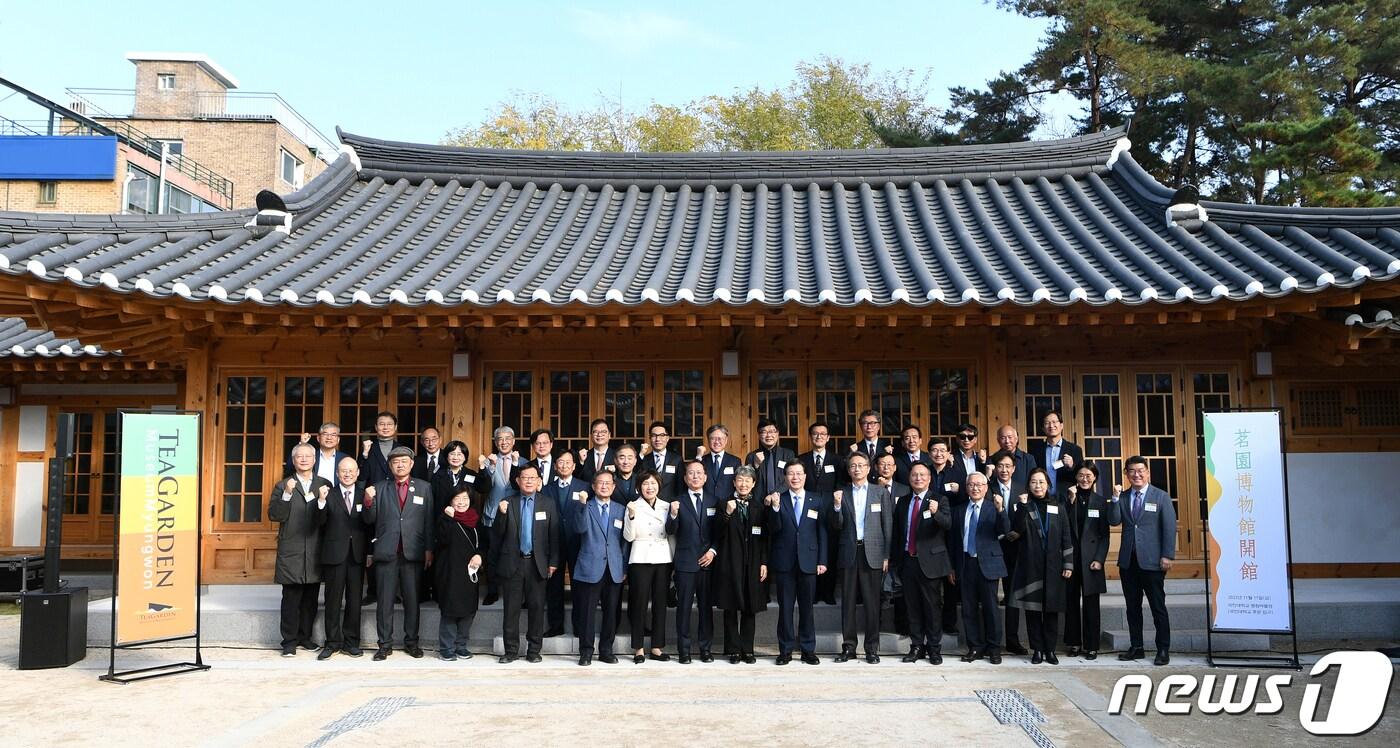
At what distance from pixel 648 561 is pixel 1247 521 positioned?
425 cm

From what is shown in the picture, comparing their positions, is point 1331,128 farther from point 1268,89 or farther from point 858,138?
point 858,138

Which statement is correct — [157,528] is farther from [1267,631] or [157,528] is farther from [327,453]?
[1267,631]

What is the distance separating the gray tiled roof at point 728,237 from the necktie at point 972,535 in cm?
154

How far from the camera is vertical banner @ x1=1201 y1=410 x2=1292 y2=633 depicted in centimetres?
686

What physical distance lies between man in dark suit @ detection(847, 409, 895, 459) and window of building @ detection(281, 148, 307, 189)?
3180 cm

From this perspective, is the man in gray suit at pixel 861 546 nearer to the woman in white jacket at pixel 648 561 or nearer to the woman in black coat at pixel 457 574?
the woman in white jacket at pixel 648 561

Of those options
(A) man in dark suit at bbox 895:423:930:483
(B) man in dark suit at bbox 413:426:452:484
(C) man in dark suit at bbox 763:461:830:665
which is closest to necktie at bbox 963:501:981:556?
(A) man in dark suit at bbox 895:423:930:483

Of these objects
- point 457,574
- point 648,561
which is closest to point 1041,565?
point 648,561

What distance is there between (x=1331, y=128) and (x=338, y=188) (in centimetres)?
1454

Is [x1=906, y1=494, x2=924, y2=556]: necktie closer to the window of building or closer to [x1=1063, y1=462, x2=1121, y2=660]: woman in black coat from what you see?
[x1=1063, y1=462, x2=1121, y2=660]: woman in black coat

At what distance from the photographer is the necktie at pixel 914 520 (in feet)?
23.8

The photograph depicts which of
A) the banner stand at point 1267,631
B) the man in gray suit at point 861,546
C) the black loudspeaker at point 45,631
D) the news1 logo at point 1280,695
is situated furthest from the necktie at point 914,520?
the black loudspeaker at point 45,631

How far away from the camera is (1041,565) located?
710 centimetres

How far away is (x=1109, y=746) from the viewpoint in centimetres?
506
